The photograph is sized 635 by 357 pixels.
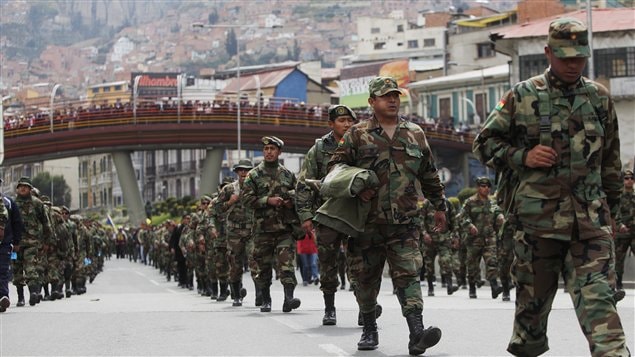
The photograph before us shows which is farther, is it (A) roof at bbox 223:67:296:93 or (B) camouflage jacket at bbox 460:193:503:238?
(A) roof at bbox 223:67:296:93

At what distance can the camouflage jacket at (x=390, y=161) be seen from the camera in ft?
40.3

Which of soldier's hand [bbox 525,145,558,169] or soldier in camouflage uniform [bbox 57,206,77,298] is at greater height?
soldier's hand [bbox 525,145,558,169]

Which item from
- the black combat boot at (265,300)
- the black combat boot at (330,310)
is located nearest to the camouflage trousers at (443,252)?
the black combat boot at (265,300)

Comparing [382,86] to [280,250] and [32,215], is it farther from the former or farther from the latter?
[32,215]

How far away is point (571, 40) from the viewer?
914cm

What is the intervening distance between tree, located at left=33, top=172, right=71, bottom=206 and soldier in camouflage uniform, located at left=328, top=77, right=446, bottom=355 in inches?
6067

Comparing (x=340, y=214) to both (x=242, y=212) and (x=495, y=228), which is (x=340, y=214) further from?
(x=495, y=228)

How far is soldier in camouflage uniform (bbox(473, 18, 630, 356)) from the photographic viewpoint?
918 cm

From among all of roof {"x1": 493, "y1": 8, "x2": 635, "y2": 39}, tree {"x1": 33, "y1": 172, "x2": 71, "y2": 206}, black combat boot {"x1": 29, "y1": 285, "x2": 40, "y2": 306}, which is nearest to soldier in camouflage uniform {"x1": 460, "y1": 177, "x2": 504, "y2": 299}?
black combat boot {"x1": 29, "y1": 285, "x2": 40, "y2": 306}

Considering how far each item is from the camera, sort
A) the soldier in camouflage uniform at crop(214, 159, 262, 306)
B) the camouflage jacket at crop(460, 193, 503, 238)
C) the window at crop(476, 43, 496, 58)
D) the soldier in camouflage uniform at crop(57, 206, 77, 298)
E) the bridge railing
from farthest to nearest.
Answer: the window at crop(476, 43, 496, 58)
the bridge railing
the soldier in camouflage uniform at crop(57, 206, 77, 298)
the camouflage jacket at crop(460, 193, 503, 238)
the soldier in camouflage uniform at crop(214, 159, 262, 306)

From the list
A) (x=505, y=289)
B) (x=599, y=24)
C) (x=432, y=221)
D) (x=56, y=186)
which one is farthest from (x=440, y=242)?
(x=56, y=186)

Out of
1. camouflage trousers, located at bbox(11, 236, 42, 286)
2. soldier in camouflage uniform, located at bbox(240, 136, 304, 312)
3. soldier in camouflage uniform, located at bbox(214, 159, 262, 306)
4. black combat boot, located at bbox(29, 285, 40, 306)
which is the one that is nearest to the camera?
soldier in camouflage uniform, located at bbox(240, 136, 304, 312)

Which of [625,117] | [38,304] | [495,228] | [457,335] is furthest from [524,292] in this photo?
[625,117]

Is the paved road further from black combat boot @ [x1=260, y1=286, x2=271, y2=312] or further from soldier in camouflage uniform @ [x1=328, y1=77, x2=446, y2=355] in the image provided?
soldier in camouflage uniform @ [x1=328, y1=77, x2=446, y2=355]
